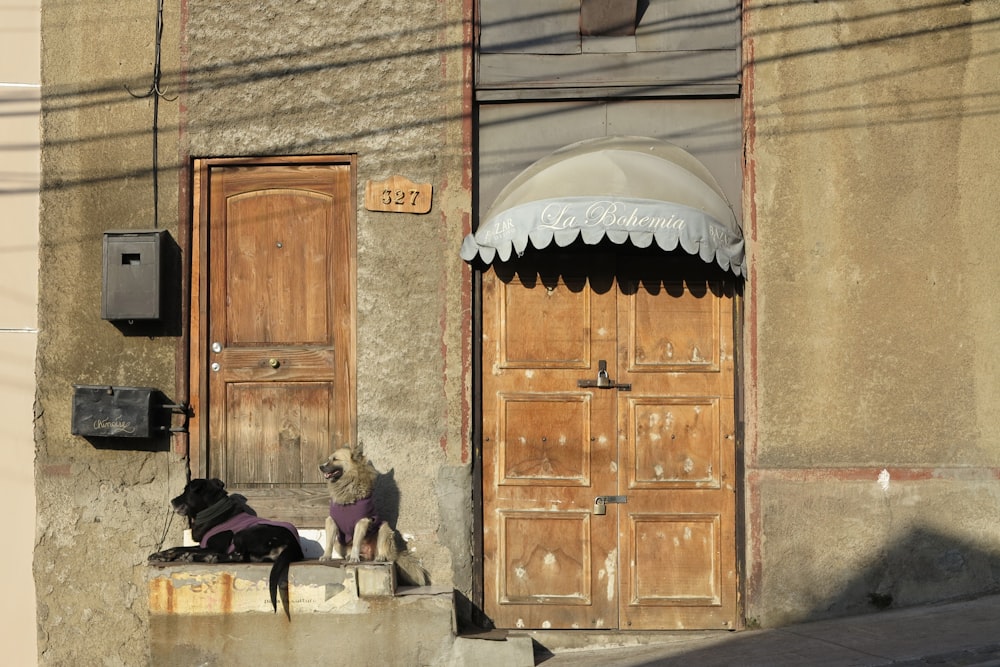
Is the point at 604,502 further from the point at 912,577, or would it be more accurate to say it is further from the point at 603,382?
the point at 912,577

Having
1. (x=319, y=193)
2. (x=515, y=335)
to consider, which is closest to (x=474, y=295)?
(x=515, y=335)

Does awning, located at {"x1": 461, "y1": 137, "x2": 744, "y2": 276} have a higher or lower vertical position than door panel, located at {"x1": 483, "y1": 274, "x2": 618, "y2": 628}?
higher

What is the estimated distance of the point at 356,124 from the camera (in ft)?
25.2

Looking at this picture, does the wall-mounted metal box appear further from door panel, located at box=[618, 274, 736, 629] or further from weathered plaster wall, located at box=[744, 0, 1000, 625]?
weathered plaster wall, located at box=[744, 0, 1000, 625]

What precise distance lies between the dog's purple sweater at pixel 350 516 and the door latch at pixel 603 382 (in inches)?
67.2

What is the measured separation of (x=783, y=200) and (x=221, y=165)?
13.3 ft

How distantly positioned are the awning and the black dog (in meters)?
2.26

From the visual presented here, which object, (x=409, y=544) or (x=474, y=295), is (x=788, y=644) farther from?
(x=474, y=295)

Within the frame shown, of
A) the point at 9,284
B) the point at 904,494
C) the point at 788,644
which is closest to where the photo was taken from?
the point at 788,644

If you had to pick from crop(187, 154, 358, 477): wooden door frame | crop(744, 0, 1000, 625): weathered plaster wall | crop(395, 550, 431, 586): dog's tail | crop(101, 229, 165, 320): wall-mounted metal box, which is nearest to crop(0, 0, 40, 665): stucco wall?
crop(101, 229, 165, 320): wall-mounted metal box

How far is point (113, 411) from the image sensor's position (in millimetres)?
7496

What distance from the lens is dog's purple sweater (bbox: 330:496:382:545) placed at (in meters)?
7.01

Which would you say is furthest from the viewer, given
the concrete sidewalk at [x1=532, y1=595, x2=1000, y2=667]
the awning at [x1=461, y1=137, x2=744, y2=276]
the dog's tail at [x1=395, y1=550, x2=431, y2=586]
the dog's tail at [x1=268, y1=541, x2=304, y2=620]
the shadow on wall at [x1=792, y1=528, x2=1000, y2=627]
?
the shadow on wall at [x1=792, y1=528, x2=1000, y2=627]

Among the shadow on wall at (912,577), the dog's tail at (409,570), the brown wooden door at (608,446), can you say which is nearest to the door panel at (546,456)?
the brown wooden door at (608,446)
